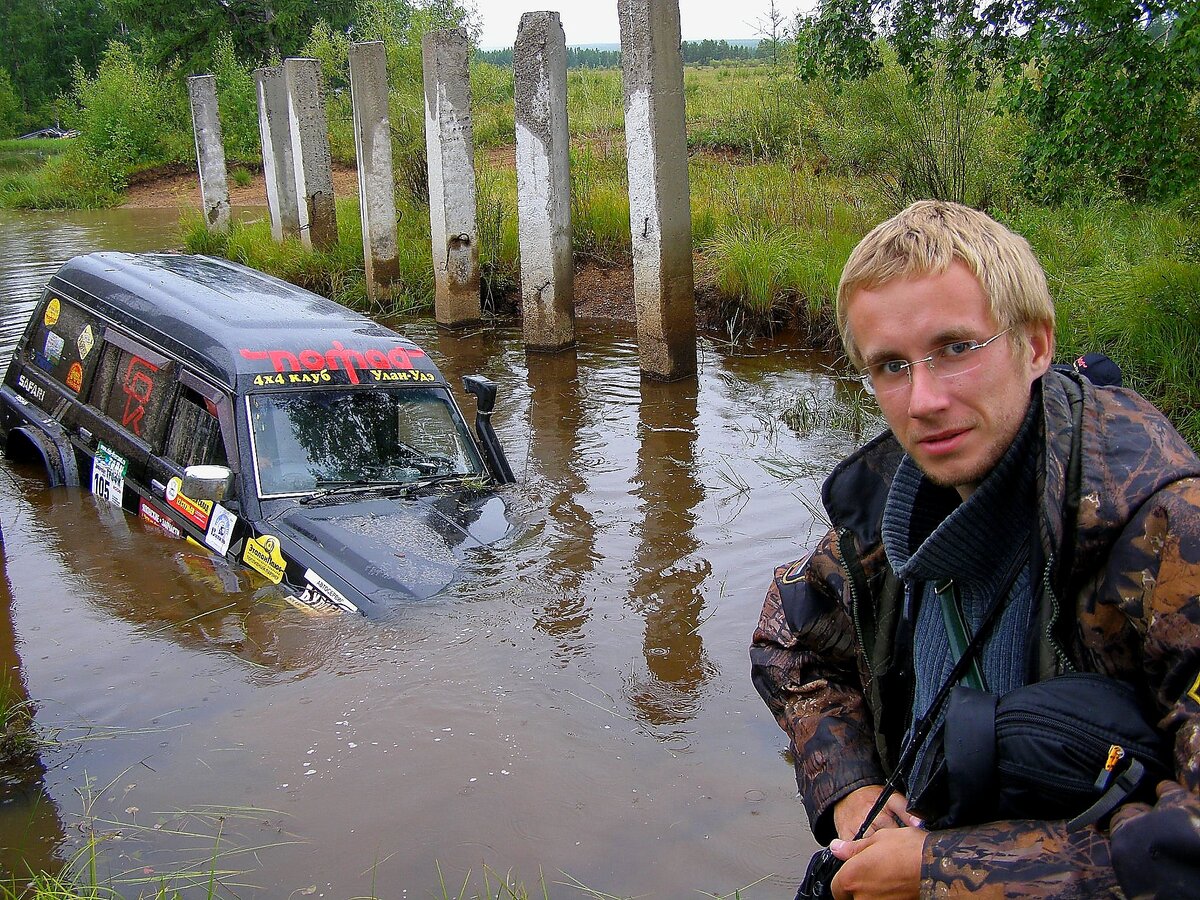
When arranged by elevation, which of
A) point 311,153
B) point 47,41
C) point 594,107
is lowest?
point 311,153

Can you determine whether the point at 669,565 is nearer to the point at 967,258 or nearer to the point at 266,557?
the point at 266,557

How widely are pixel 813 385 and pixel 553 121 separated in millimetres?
3623

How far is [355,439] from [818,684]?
4.31 m

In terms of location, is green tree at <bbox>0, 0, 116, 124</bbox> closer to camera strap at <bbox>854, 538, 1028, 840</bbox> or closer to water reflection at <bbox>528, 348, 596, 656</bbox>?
water reflection at <bbox>528, 348, 596, 656</bbox>

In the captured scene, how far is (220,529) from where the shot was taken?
18.7 ft

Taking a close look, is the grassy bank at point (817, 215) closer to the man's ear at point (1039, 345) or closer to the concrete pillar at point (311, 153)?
the concrete pillar at point (311, 153)

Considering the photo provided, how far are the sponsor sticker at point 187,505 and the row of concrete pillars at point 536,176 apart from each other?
4897mm

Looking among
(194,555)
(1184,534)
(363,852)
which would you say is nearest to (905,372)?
(1184,534)

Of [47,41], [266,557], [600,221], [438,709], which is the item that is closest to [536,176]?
[600,221]

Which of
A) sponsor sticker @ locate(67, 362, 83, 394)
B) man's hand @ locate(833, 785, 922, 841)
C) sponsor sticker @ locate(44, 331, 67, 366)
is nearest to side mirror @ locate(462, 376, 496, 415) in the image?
sponsor sticker @ locate(67, 362, 83, 394)

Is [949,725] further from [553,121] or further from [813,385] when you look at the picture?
[553,121]

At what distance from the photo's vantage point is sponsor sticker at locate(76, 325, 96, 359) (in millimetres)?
7184

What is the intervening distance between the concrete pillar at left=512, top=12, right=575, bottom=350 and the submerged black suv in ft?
12.8

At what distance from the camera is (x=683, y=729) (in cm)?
446
